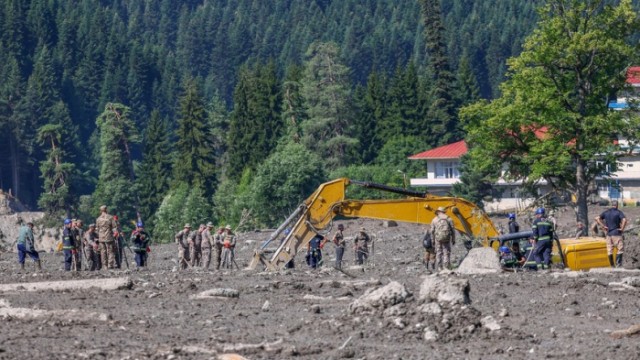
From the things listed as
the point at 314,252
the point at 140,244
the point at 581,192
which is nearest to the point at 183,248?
the point at 140,244

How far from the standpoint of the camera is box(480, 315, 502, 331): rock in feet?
69.2

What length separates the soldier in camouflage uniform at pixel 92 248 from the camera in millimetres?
38875

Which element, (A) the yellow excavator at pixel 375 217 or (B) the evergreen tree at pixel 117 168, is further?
(B) the evergreen tree at pixel 117 168

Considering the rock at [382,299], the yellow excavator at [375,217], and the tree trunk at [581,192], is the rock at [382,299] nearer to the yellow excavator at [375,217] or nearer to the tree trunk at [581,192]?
the yellow excavator at [375,217]

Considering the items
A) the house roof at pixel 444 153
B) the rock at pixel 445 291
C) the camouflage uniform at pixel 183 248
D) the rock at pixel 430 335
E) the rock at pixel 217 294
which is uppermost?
the house roof at pixel 444 153

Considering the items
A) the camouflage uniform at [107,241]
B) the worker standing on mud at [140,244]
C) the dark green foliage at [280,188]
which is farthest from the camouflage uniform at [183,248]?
the dark green foliage at [280,188]

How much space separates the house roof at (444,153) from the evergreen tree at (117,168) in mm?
26452

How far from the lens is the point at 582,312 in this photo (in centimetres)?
2389

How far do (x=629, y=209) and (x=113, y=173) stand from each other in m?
62.4

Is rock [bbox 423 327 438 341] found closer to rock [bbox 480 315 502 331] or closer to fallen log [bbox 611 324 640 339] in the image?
rock [bbox 480 315 502 331]

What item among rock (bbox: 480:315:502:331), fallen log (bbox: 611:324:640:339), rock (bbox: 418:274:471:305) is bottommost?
fallen log (bbox: 611:324:640:339)

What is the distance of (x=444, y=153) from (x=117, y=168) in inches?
1461

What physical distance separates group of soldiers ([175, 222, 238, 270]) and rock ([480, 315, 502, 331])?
2055 centimetres

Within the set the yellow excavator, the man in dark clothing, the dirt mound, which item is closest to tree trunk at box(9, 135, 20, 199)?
the man in dark clothing
